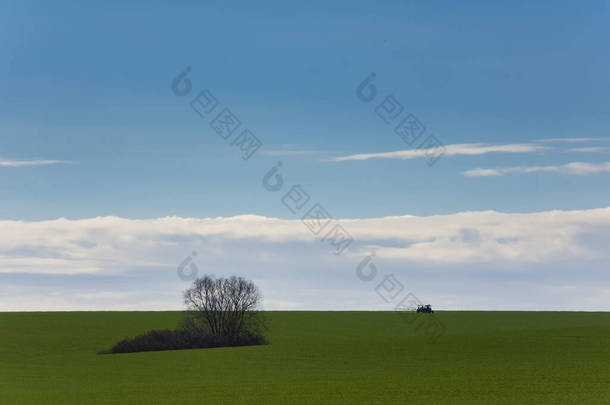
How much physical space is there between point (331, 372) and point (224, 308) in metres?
27.9

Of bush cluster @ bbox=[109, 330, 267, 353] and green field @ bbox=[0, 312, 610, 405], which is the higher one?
bush cluster @ bbox=[109, 330, 267, 353]

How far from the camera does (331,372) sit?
116 feet

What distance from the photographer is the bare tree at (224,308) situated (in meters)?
61.5

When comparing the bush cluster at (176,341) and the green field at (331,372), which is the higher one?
the bush cluster at (176,341)

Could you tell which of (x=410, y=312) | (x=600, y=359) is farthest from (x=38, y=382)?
(x=410, y=312)

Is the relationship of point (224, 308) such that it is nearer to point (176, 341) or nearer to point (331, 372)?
point (176, 341)

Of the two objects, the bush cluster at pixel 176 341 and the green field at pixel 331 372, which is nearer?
the green field at pixel 331 372

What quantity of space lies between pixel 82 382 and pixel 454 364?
2027 centimetres

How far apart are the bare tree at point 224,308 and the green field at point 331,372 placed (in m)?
8.66

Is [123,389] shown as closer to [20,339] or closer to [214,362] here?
[214,362]

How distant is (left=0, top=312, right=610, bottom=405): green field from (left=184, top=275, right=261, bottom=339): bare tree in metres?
8.66

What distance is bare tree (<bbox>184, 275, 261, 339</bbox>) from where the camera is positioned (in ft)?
202

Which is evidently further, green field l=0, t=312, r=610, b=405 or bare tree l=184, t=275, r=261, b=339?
bare tree l=184, t=275, r=261, b=339

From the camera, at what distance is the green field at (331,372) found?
2553 centimetres
